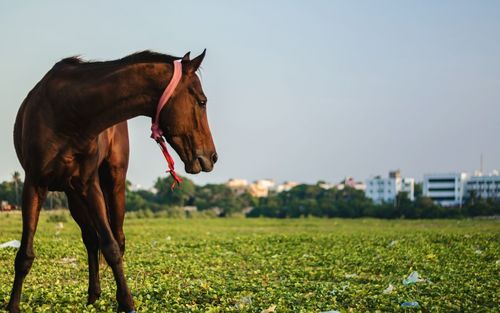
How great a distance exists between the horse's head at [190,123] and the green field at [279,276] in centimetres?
178

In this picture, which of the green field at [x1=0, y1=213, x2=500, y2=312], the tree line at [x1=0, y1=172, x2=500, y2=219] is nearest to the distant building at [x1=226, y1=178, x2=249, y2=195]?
the tree line at [x1=0, y1=172, x2=500, y2=219]

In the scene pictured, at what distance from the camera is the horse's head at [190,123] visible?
665 cm

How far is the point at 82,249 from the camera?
16.6m

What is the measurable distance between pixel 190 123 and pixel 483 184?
130 m

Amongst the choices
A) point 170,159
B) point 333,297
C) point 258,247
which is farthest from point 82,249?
point 170,159

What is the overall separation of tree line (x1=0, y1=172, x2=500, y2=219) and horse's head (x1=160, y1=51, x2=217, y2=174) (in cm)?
4275

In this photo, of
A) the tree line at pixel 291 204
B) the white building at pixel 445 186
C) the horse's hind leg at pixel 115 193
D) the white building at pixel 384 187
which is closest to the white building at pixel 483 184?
the white building at pixel 445 186

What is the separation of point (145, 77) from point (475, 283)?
6.19 meters

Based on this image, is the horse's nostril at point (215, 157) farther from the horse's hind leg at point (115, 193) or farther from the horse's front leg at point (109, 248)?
the horse's hind leg at point (115, 193)

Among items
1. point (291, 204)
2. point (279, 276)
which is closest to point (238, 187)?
point (291, 204)

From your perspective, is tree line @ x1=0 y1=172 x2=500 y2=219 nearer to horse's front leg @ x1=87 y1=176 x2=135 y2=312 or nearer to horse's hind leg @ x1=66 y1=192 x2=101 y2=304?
horse's hind leg @ x1=66 y1=192 x2=101 y2=304

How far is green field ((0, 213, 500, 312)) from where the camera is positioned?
8.31 metres

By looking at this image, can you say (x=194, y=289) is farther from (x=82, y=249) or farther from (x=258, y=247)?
(x=258, y=247)

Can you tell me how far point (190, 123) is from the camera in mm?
6734
